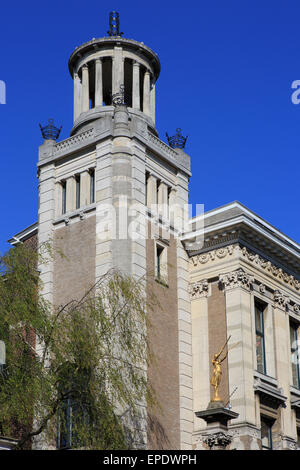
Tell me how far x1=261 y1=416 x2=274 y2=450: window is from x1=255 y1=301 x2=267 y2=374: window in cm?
189

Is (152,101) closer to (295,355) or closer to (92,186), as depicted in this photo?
(92,186)

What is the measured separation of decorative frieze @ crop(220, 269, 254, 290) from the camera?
32.4 metres

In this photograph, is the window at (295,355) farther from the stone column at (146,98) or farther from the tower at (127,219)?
the stone column at (146,98)

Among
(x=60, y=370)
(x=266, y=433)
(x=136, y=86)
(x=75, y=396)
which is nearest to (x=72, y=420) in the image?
(x=75, y=396)

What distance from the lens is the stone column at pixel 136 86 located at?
1467 inches

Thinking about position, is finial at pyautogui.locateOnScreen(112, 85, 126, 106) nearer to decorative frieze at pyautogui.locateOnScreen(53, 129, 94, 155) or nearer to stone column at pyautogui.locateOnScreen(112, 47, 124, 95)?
stone column at pyautogui.locateOnScreen(112, 47, 124, 95)

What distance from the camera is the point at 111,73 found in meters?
39.4

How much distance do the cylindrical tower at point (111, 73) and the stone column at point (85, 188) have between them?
12.6ft

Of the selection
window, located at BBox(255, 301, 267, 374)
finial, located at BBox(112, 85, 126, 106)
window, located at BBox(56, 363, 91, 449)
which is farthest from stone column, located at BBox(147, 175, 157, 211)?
window, located at BBox(56, 363, 91, 449)

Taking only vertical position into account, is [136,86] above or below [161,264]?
above

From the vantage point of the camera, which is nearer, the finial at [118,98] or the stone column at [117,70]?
the finial at [118,98]

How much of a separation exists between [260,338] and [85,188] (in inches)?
366

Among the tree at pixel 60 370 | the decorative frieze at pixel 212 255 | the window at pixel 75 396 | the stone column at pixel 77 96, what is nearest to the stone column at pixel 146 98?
the stone column at pixel 77 96
